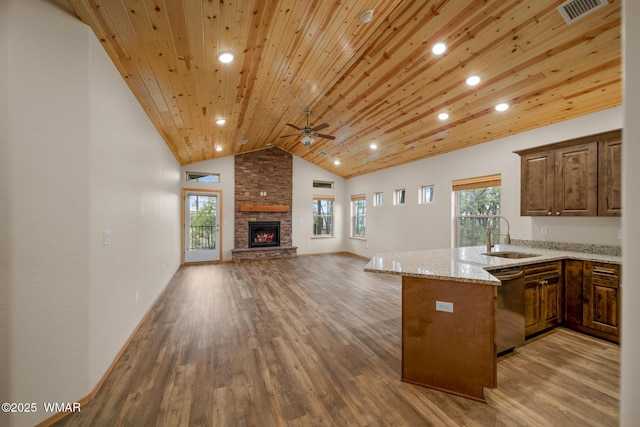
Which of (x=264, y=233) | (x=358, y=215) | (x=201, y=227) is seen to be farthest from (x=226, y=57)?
(x=358, y=215)

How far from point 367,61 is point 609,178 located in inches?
119

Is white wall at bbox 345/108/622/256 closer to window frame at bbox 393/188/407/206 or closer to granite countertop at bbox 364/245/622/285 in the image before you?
window frame at bbox 393/188/407/206

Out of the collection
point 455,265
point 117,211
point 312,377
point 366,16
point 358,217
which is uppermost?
point 366,16

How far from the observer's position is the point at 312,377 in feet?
6.97

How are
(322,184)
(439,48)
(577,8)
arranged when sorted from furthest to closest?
1. (322,184)
2. (439,48)
3. (577,8)

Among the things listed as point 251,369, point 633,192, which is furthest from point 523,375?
point 251,369

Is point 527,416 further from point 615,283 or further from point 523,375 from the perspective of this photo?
point 615,283

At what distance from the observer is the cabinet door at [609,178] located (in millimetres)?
2744

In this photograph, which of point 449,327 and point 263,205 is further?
point 263,205

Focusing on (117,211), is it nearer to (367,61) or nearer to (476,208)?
(367,61)

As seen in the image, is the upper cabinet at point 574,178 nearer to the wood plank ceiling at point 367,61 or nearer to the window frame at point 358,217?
the wood plank ceiling at point 367,61

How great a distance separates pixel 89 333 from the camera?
1.85 metres

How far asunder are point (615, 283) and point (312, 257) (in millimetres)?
6425

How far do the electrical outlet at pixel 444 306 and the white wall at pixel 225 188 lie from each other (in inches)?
256
